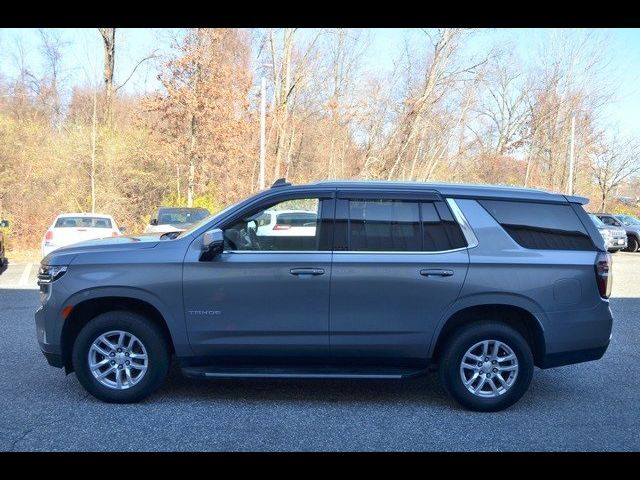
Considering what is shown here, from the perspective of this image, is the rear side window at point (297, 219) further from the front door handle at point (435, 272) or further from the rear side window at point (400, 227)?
the front door handle at point (435, 272)

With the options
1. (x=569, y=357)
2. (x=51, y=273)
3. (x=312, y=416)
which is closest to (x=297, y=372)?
(x=312, y=416)

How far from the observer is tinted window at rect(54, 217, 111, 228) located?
1370 cm

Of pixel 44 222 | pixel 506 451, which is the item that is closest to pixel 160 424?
pixel 506 451

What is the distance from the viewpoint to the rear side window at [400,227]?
15.6ft

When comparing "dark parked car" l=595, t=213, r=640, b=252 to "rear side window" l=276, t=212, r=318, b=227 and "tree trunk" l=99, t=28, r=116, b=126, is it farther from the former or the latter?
"tree trunk" l=99, t=28, r=116, b=126

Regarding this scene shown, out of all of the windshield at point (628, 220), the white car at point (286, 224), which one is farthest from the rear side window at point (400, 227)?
the windshield at point (628, 220)

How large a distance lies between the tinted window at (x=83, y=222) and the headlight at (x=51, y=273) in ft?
31.5

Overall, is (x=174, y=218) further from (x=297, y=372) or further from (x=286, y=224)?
(x=297, y=372)

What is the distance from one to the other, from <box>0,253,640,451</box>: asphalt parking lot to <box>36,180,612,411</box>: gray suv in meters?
0.31

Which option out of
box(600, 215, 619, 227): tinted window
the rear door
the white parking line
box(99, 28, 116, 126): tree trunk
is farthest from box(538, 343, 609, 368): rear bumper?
box(99, 28, 116, 126): tree trunk

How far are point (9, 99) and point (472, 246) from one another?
2673 centimetres

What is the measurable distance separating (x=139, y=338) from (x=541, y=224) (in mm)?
3568

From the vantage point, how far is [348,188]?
193 inches
